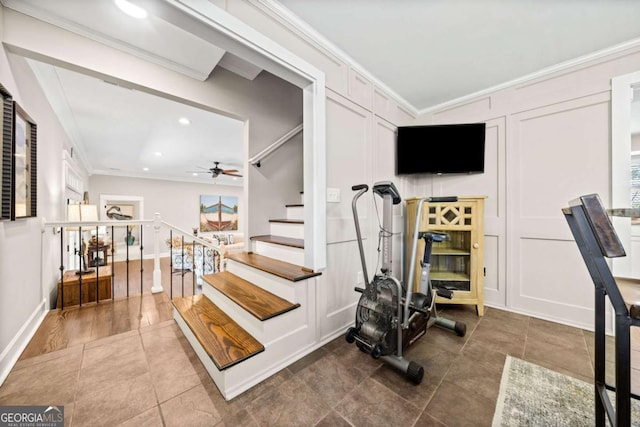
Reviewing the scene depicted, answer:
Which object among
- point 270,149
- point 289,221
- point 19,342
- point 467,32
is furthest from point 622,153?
point 19,342

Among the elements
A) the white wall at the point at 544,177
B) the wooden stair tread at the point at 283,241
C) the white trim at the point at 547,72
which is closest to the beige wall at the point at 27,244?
the wooden stair tread at the point at 283,241

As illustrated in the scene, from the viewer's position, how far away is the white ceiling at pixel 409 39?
5.22 ft

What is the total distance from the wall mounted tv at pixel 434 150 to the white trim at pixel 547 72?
1.45 feet

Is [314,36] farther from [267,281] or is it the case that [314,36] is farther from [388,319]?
[388,319]

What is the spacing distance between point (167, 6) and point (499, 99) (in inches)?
123

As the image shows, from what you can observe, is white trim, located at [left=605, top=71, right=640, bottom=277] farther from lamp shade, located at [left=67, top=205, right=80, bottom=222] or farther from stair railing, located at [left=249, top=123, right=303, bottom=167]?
lamp shade, located at [left=67, top=205, right=80, bottom=222]

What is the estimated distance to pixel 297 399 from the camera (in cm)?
135

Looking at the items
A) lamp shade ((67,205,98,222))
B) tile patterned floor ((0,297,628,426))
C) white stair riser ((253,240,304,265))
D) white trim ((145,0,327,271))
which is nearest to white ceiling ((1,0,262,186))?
white trim ((145,0,327,271))

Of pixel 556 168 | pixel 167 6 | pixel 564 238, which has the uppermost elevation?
pixel 167 6

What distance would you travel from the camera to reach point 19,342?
69.0 inches

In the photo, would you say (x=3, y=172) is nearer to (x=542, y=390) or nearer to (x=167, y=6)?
(x=167, y=6)

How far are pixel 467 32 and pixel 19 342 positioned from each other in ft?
13.9

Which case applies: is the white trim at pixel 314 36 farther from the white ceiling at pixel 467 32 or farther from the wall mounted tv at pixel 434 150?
the wall mounted tv at pixel 434 150

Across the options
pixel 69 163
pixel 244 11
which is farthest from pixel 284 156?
pixel 69 163
